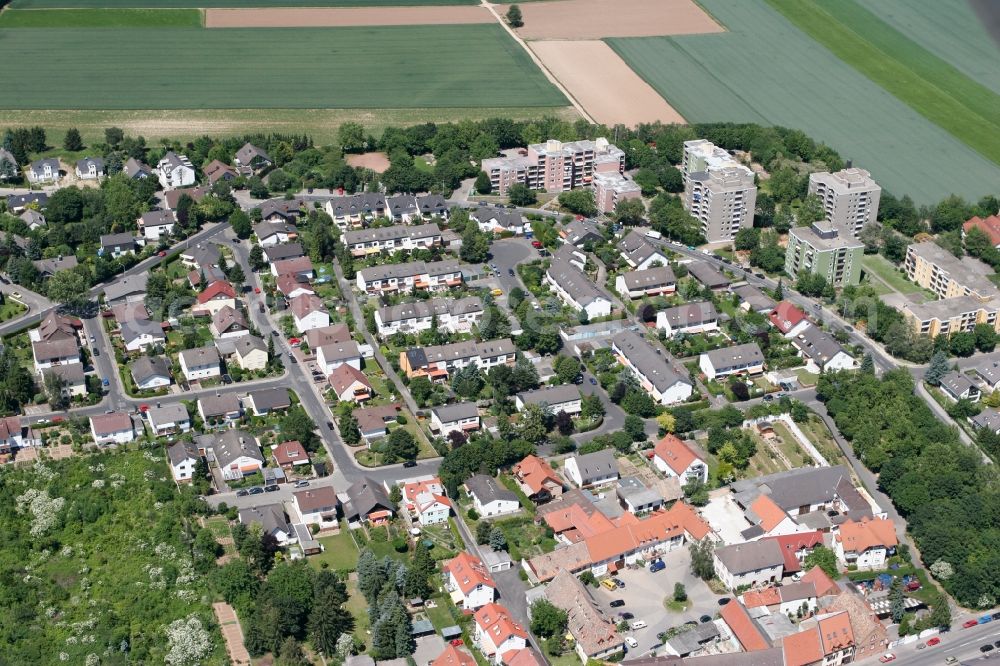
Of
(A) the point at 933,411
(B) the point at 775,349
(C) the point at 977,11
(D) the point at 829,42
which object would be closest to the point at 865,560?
(A) the point at 933,411

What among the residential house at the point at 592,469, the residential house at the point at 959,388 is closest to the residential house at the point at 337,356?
the residential house at the point at 592,469

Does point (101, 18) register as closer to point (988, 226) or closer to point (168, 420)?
point (168, 420)

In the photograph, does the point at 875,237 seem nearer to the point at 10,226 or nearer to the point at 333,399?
the point at 333,399

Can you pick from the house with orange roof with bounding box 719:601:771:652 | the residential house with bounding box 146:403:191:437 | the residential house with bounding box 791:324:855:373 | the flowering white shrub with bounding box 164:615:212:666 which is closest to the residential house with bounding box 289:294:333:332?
the residential house with bounding box 146:403:191:437

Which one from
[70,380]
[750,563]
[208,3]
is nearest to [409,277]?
[70,380]

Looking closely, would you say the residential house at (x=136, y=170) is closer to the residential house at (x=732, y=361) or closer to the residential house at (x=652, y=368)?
the residential house at (x=652, y=368)
